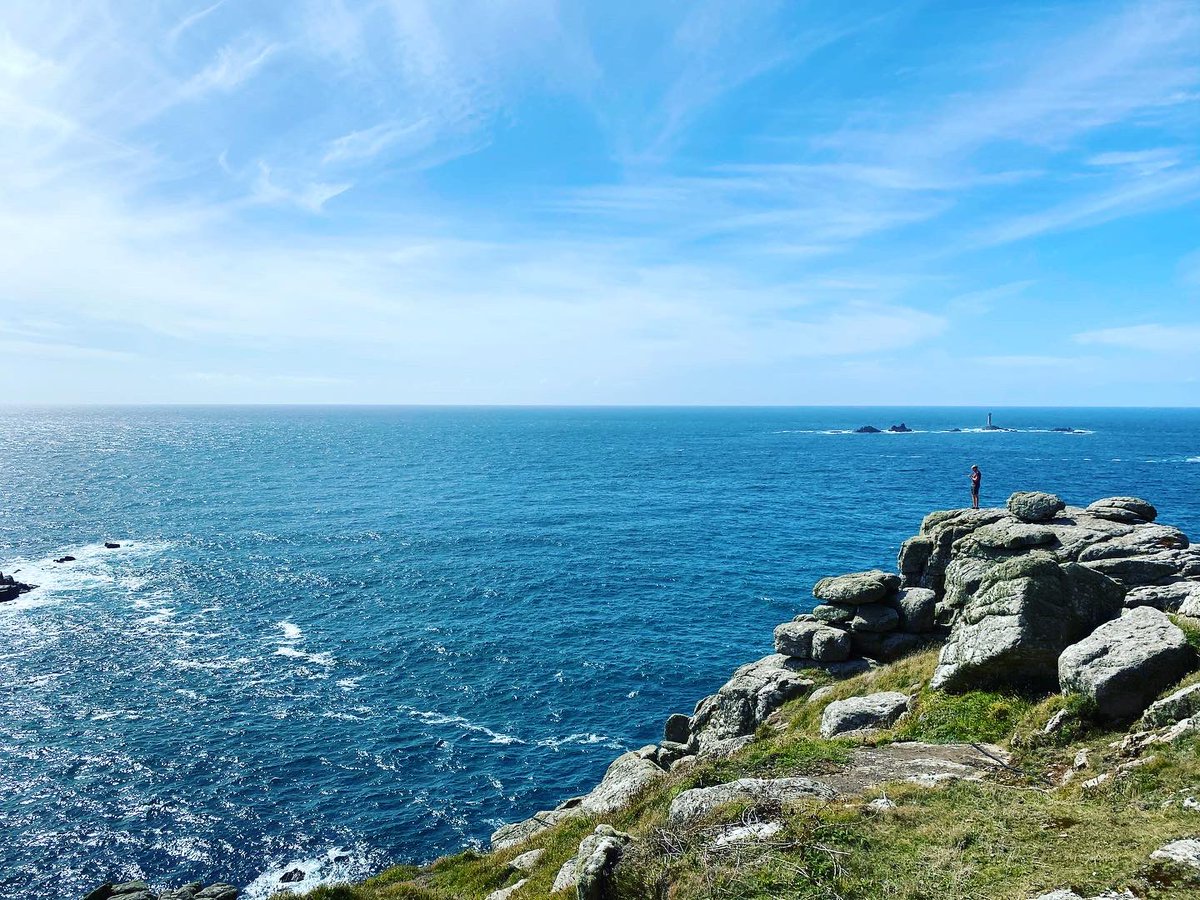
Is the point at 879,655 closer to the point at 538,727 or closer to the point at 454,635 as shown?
the point at 538,727

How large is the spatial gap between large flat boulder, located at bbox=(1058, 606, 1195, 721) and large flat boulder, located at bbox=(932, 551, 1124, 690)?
1.62 m

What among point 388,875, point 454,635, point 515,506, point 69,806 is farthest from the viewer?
point 515,506

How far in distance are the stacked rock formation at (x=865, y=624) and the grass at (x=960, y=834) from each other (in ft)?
45.5

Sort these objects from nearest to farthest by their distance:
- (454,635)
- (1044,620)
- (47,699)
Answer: (1044,620), (47,699), (454,635)

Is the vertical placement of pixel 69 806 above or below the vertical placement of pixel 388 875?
below

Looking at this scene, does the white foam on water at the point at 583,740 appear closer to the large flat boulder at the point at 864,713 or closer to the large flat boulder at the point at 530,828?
the large flat boulder at the point at 530,828

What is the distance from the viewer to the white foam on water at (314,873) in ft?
103

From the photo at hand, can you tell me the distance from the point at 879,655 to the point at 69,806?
148ft

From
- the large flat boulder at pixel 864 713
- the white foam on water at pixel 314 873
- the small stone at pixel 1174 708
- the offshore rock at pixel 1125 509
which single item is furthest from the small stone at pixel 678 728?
the small stone at pixel 1174 708

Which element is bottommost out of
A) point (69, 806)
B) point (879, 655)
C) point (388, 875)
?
point (69, 806)

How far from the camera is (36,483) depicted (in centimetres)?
13850

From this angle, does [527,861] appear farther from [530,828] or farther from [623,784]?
[530,828]

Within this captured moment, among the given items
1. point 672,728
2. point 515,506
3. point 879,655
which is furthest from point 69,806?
point 515,506

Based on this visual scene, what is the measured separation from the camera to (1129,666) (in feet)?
60.6
